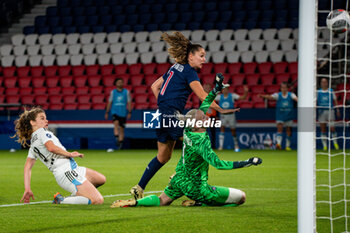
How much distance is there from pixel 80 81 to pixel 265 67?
641cm

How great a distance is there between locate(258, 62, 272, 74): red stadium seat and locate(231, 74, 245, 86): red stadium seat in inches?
28.5

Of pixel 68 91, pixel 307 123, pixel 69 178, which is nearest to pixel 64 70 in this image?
pixel 68 91

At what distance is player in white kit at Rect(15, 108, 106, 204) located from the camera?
6344mm

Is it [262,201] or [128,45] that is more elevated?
[128,45]

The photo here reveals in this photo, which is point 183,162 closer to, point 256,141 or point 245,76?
point 256,141

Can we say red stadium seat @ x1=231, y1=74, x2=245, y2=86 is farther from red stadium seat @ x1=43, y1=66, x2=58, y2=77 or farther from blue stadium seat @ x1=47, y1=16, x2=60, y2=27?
blue stadium seat @ x1=47, y1=16, x2=60, y2=27

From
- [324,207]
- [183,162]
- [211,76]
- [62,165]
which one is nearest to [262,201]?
[324,207]

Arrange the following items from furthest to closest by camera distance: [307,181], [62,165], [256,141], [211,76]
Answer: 1. [211,76]
2. [256,141]
3. [62,165]
4. [307,181]

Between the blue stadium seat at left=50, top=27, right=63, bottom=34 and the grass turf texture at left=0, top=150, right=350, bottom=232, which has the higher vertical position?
the blue stadium seat at left=50, top=27, right=63, bottom=34

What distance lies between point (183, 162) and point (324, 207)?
1.47 meters

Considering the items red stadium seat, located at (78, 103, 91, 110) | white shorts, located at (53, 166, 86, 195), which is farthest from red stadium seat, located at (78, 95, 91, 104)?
white shorts, located at (53, 166, 86, 195)

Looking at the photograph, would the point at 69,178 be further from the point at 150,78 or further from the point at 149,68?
the point at 149,68

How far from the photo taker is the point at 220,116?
17.4 metres

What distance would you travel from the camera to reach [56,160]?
6.47 metres
